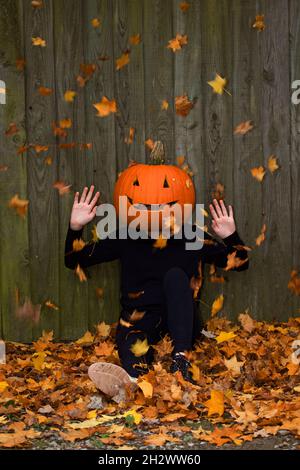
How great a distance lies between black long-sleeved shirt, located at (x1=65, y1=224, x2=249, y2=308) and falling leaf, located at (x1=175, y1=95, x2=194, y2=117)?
2.77ft

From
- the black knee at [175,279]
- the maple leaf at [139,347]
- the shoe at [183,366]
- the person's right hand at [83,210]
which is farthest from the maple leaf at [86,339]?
the shoe at [183,366]

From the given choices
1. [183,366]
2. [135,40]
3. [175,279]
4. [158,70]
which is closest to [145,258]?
[175,279]

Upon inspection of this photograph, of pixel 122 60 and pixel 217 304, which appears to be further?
pixel 217 304

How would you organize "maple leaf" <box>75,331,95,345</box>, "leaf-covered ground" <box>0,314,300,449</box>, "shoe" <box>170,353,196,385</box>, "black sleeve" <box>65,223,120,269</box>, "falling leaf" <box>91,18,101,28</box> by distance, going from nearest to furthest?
"leaf-covered ground" <box>0,314,300,449</box> < "shoe" <box>170,353,196,385</box> < "black sleeve" <box>65,223,120,269</box> < "falling leaf" <box>91,18,101,28</box> < "maple leaf" <box>75,331,95,345</box>

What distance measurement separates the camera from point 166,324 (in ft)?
15.2

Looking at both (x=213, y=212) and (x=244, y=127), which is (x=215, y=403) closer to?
(x=213, y=212)

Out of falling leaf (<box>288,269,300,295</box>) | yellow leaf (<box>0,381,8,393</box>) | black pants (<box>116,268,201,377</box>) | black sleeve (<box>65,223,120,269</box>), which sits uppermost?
black sleeve (<box>65,223,120,269</box>)

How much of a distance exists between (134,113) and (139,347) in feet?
4.99


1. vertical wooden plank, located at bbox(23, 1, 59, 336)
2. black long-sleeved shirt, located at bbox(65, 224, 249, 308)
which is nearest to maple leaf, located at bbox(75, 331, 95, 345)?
vertical wooden plank, located at bbox(23, 1, 59, 336)

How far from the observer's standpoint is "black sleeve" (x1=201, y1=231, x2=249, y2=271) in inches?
191

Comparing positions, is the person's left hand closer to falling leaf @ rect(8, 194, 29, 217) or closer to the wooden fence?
the wooden fence

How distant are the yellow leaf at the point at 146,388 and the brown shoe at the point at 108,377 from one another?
8cm

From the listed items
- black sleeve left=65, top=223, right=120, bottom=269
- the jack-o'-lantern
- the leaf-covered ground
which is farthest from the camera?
black sleeve left=65, top=223, right=120, bottom=269

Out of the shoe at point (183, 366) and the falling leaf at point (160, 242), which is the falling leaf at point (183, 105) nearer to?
the falling leaf at point (160, 242)
